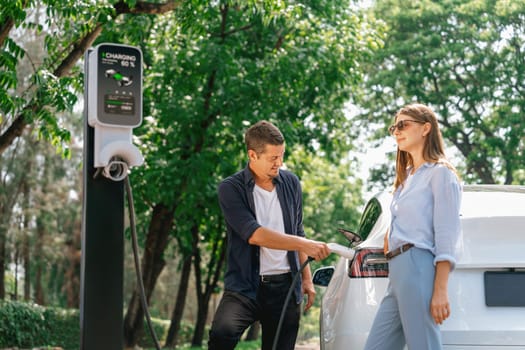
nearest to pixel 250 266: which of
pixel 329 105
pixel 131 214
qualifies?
pixel 131 214

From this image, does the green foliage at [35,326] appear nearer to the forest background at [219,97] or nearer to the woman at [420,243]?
the forest background at [219,97]

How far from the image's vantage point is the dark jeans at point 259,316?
4582 millimetres

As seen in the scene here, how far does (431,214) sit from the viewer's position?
3854 mm

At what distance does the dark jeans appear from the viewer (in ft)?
15.0

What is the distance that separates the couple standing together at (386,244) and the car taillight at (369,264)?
15cm

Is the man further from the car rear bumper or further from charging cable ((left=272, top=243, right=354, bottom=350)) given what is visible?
the car rear bumper

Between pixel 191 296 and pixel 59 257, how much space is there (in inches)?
744

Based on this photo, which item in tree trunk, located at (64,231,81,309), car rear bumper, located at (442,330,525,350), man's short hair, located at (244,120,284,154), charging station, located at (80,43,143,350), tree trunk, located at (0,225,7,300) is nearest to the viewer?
car rear bumper, located at (442,330,525,350)

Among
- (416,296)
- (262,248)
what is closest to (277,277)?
(262,248)

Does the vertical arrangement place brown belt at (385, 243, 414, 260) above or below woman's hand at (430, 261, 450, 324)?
above

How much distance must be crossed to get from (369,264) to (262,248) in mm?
769

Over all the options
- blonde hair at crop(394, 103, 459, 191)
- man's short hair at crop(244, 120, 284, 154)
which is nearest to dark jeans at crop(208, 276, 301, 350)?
man's short hair at crop(244, 120, 284, 154)

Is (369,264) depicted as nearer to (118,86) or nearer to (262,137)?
(262,137)

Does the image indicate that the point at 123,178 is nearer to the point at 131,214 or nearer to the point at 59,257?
the point at 131,214
